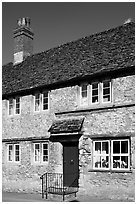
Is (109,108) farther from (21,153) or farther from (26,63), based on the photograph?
(26,63)

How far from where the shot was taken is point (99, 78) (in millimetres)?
14688

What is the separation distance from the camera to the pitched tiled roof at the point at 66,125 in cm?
1470

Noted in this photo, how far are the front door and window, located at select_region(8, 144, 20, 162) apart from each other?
407cm

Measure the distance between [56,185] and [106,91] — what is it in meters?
5.79

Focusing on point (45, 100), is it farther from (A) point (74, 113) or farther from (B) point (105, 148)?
(B) point (105, 148)

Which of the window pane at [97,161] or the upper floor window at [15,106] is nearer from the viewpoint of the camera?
the window pane at [97,161]

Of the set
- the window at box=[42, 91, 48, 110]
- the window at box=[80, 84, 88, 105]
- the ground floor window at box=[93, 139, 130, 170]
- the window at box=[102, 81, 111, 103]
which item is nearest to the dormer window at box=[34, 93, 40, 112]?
the window at box=[42, 91, 48, 110]

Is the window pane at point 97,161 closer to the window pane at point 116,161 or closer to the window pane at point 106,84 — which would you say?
the window pane at point 116,161

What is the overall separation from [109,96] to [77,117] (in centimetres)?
212

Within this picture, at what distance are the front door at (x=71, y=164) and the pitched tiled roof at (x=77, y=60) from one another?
12.3ft

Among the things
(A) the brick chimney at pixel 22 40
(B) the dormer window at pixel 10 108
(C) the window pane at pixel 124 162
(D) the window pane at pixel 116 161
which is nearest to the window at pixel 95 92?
(D) the window pane at pixel 116 161

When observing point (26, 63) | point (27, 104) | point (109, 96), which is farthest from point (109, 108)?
point (26, 63)

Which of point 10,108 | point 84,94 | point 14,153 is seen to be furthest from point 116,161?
point 10,108

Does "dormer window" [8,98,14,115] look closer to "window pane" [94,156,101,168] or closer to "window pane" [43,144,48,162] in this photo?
"window pane" [43,144,48,162]
